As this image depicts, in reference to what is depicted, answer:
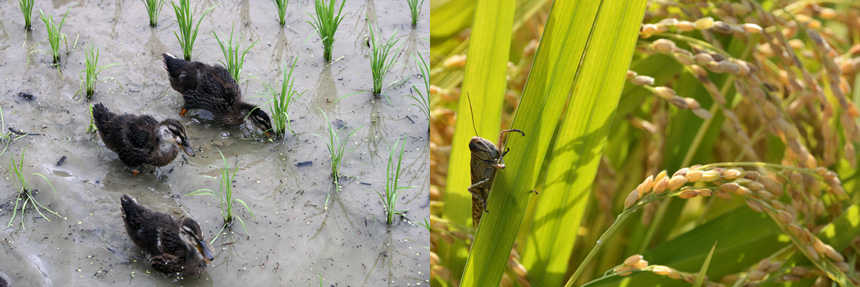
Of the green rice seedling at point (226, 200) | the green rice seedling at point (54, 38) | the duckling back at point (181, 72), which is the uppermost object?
the green rice seedling at point (54, 38)

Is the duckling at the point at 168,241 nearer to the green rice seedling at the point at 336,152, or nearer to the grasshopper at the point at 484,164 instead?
the green rice seedling at the point at 336,152

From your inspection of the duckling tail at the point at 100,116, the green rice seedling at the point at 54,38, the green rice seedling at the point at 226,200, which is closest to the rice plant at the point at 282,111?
the green rice seedling at the point at 226,200

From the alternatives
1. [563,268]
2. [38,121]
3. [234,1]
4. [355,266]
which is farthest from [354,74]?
[563,268]

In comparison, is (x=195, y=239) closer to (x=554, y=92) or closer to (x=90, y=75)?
(x=90, y=75)

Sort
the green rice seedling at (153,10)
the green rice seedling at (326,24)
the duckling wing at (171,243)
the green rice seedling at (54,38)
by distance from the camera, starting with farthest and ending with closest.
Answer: the green rice seedling at (153,10) → the green rice seedling at (326,24) → the green rice seedling at (54,38) → the duckling wing at (171,243)

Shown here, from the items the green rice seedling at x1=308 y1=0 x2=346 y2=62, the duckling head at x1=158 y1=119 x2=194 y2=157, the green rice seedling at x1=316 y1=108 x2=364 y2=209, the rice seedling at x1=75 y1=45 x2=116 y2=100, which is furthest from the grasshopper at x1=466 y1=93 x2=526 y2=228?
the rice seedling at x1=75 y1=45 x2=116 y2=100

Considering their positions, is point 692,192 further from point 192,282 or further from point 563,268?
point 192,282

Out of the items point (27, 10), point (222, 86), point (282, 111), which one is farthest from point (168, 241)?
point (27, 10)
